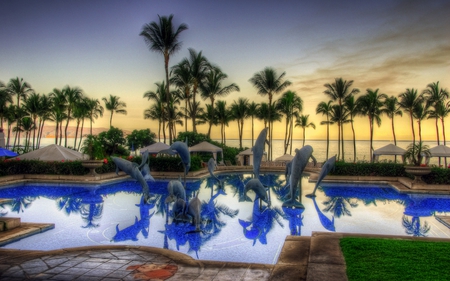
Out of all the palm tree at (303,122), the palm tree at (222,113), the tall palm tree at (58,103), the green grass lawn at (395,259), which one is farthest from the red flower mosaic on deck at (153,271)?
the palm tree at (303,122)

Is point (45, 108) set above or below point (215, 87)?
below

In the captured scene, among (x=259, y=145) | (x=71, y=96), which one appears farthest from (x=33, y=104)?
(x=259, y=145)

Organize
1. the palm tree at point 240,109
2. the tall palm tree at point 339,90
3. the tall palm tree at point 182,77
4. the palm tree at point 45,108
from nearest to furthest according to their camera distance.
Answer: the tall palm tree at point 182,77
the tall palm tree at point 339,90
the palm tree at point 45,108
the palm tree at point 240,109

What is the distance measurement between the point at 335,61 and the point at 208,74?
596 inches

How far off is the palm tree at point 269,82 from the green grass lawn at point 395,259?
113 ft

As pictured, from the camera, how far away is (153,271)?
5.29 m

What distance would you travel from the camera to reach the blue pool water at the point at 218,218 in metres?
7.98

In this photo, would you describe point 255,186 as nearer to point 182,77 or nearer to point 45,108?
point 182,77

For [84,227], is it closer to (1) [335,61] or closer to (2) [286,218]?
(2) [286,218]

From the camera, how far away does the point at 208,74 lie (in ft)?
121

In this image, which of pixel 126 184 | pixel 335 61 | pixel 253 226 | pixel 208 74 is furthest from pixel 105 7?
pixel 208 74

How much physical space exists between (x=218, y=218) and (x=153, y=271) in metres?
5.63

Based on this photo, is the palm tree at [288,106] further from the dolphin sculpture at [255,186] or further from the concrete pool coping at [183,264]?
the concrete pool coping at [183,264]

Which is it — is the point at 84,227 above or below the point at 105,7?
below
